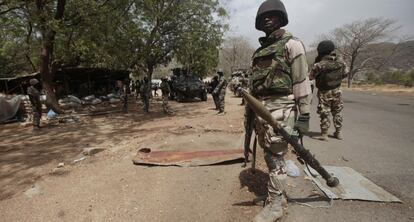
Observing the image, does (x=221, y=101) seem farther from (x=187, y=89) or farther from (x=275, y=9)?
(x=275, y=9)

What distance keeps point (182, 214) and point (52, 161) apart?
3.96 metres

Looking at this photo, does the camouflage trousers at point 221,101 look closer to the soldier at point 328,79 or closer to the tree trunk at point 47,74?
the soldier at point 328,79

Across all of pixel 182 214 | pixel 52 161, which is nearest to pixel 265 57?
pixel 182 214

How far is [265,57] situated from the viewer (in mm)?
3021

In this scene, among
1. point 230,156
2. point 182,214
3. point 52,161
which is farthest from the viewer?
point 52,161

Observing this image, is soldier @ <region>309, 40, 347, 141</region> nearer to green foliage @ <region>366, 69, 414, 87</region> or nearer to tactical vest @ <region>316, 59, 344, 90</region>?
tactical vest @ <region>316, 59, 344, 90</region>

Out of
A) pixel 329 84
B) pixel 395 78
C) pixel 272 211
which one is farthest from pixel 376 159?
pixel 395 78

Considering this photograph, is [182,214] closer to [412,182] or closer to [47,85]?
[412,182]

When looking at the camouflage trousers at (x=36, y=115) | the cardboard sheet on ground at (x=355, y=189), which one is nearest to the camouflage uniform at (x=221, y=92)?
the camouflage trousers at (x=36, y=115)

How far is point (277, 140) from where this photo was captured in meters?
2.95

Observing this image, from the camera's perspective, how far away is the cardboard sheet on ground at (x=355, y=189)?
330cm

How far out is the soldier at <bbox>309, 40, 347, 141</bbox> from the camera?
5801 millimetres

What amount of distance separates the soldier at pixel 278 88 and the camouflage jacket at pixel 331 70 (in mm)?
3088

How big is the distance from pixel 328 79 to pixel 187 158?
308cm
